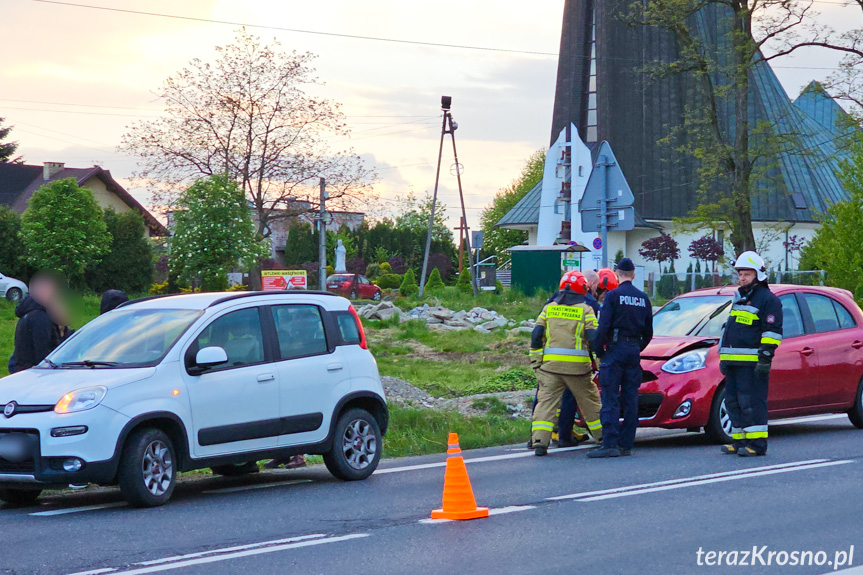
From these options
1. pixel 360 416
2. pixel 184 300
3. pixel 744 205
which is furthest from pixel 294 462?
pixel 744 205

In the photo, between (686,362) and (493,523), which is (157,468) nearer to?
(493,523)

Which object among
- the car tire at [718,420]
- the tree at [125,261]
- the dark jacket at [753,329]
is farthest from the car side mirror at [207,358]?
the tree at [125,261]

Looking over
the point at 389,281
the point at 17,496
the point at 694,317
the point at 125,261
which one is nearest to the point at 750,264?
the point at 694,317

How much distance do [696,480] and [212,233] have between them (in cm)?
2827

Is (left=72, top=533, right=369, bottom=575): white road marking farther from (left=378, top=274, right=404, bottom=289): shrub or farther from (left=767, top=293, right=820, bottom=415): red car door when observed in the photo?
(left=378, top=274, right=404, bottom=289): shrub

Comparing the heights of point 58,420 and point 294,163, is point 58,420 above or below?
below

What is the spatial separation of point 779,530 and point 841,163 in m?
21.0

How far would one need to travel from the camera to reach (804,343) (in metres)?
12.2

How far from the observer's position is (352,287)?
58.1 m

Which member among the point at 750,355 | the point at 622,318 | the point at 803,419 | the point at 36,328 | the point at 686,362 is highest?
the point at 36,328

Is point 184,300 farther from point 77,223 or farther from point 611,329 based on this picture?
point 77,223

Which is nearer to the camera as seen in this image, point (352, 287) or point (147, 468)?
point (147, 468)

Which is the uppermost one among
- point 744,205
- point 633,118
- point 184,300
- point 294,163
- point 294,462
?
point 633,118

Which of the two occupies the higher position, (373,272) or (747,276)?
(373,272)
